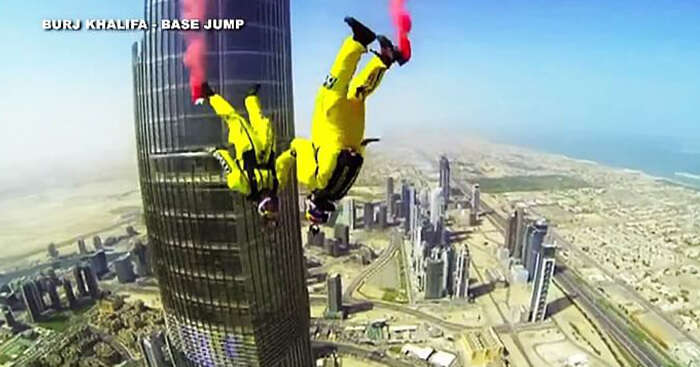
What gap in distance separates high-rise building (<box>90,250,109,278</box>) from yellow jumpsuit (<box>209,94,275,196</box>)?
40010 mm

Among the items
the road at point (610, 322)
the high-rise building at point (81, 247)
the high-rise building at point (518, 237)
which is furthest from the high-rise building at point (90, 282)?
the road at point (610, 322)

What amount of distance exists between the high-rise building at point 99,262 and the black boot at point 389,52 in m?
41.9

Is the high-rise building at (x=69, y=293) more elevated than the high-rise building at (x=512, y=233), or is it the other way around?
the high-rise building at (x=512, y=233)

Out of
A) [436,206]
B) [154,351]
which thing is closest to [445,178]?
[436,206]

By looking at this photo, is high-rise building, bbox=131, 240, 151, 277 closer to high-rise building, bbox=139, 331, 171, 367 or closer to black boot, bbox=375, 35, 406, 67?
high-rise building, bbox=139, 331, 171, 367

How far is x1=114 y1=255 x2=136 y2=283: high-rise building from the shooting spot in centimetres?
3775

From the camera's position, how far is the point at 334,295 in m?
31.7

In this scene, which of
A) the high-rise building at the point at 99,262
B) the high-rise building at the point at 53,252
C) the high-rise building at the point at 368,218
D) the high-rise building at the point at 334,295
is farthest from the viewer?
the high-rise building at the point at 368,218

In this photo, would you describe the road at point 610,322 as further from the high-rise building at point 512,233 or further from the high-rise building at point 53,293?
the high-rise building at point 53,293

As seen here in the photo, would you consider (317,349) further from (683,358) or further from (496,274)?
(683,358)

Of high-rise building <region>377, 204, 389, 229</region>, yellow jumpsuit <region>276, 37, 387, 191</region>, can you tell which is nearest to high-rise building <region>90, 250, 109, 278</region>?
high-rise building <region>377, 204, 389, 229</region>

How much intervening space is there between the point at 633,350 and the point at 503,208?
1346 inches

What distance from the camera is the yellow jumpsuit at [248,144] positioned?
5.17 meters

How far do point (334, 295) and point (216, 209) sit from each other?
67.9 feet
